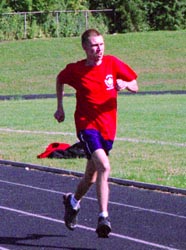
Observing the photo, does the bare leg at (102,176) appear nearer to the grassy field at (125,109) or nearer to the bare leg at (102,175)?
the bare leg at (102,175)

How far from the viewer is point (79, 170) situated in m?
13.8

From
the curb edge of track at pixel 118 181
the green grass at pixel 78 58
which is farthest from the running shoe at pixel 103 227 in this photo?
the green grass at pixel 78 58

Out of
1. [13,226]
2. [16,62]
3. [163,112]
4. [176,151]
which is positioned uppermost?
[13,226]

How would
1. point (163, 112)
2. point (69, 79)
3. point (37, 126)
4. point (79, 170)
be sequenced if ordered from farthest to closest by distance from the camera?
point (163, 112) < point (37, 126) < point (79, 170) < point (69, 79)

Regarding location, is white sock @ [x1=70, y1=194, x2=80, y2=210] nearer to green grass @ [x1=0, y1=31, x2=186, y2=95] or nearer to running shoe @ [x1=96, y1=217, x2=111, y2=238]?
running shoe @ [x1=96, y1=217, x2=111, y2=238]

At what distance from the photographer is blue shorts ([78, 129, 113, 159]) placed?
8234 millimetres

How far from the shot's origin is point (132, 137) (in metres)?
19.6

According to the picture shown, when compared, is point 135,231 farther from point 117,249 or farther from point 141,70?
point 141,70

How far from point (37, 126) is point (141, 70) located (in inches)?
1094

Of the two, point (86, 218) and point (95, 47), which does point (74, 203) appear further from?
point (95, 47)

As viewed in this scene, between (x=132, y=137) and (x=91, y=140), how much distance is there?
37.5 ft

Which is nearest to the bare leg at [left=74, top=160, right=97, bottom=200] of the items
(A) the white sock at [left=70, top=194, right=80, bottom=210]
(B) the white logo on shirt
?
(A) the white sock at [left=70, top=194, right=80, bottom=210]

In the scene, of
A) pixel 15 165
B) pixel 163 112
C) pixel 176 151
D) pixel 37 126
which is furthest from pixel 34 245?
pixel 163 112

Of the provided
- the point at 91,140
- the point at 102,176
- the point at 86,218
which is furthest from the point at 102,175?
the point at 86,218
